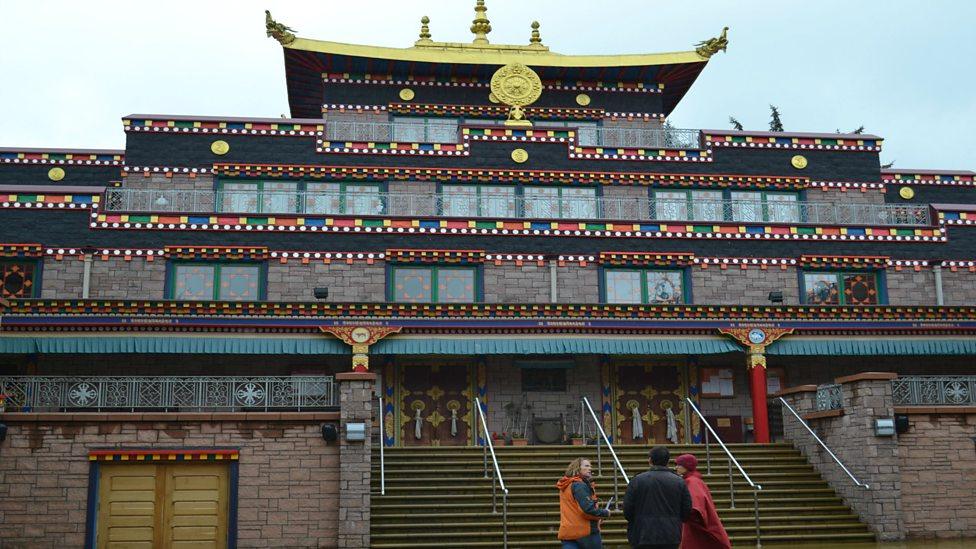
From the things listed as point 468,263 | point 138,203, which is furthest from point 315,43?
point 468,263

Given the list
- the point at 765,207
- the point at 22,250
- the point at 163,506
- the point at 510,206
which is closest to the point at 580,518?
the point at 163,506

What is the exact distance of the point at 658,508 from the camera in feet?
35.2

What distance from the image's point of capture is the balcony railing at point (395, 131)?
34.1m

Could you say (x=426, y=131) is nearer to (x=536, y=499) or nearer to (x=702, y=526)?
(x=536, y=499)

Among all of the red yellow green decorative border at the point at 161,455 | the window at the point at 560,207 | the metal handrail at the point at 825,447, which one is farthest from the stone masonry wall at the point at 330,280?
the metal handrail at the point at 825,447

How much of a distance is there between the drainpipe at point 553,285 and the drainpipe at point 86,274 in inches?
489

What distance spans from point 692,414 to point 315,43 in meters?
18.0

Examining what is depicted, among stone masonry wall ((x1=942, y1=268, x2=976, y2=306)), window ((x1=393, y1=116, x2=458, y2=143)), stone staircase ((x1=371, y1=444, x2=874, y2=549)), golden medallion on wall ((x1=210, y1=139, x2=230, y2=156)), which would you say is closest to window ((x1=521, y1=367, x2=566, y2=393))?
stone staircase ((x1=371, y1=444, x2=874, y2=549))

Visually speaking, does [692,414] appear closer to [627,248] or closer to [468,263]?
[627,248]

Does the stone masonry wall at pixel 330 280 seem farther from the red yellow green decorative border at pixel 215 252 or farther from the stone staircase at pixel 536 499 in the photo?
the stone staircase at pixel 536 499

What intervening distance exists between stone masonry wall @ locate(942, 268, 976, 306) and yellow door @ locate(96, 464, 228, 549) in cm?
2185

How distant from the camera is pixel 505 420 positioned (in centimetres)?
2694

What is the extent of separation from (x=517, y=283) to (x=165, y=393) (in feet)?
38.1

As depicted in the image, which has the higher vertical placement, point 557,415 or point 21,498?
point 557,415
